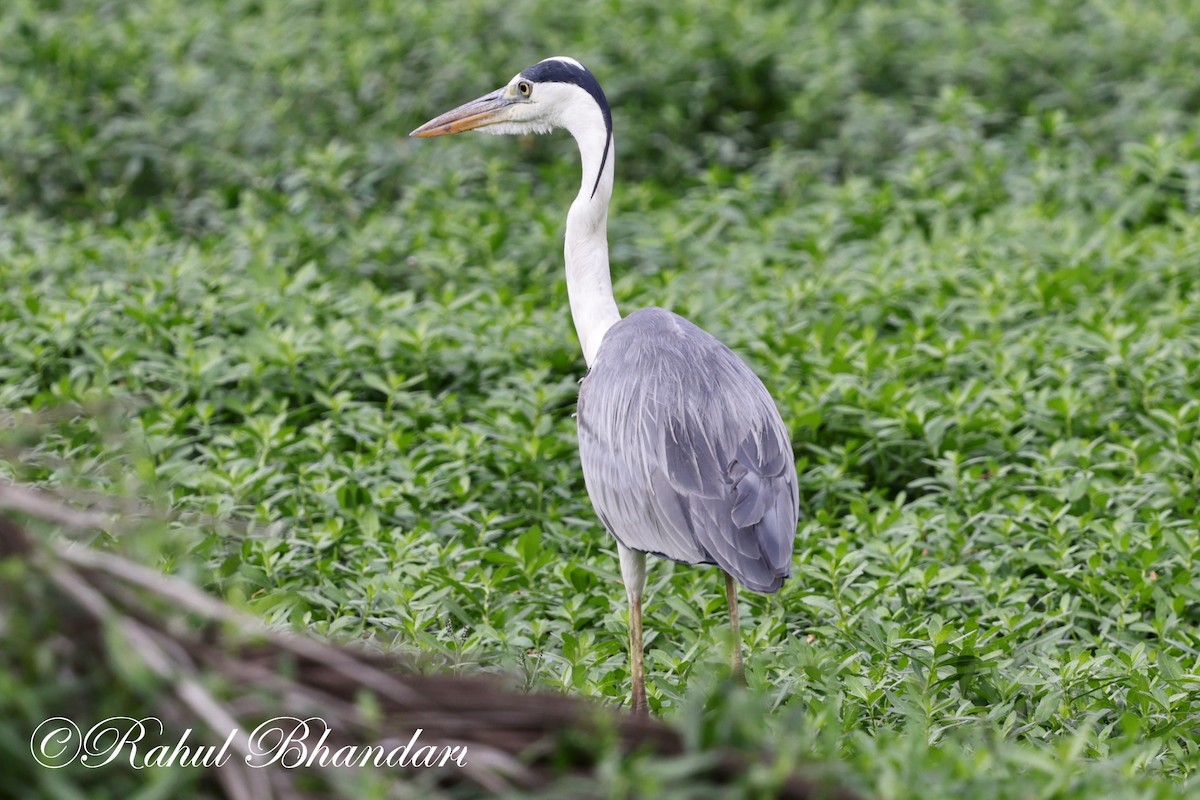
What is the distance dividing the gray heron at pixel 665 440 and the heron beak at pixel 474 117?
1.17 feet

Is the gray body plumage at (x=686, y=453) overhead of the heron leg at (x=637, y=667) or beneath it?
overhead

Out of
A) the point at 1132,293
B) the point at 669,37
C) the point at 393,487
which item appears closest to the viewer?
the point at 393,487

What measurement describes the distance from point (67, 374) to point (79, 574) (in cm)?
385

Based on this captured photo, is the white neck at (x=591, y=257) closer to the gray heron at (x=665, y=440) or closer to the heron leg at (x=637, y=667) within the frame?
the gray heron at (x=665, y=440)

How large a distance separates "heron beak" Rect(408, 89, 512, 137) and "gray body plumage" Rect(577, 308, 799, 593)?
1.07 metres

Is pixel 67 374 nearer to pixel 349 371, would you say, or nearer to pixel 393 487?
pixel 349 371

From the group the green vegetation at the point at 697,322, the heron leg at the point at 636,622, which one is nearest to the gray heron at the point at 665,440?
the heron leg at the point at 636,622

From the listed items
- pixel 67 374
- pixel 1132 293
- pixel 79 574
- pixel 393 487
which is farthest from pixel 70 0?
pixel 79 574

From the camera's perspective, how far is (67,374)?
19.4ft

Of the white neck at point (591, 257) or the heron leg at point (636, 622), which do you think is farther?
the white neck at point (591, 257)

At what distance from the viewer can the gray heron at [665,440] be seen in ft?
12.8

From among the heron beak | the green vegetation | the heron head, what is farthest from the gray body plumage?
the heron beak

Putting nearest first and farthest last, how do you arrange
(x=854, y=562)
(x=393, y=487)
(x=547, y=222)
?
(x=854, y=562)
(x=393, y=487)
(x=547, y=222)

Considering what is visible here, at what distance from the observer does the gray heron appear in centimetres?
389
